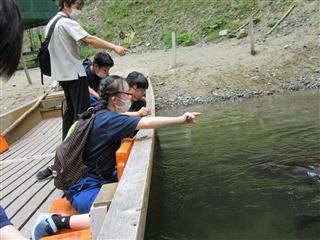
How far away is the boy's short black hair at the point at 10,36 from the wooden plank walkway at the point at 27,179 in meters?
2.17

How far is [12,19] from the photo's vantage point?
1320mm

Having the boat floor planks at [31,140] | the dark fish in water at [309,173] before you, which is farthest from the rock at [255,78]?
the dark fish in water at [309,173]

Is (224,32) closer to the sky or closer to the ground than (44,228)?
closer to the sky

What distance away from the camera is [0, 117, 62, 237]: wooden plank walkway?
3799 millimetres

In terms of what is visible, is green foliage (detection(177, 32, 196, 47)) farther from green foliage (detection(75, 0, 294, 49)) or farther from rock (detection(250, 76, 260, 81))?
rock (detection(250, 76, 260, 81))

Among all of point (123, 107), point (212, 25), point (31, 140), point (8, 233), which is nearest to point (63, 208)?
point (123, 107)

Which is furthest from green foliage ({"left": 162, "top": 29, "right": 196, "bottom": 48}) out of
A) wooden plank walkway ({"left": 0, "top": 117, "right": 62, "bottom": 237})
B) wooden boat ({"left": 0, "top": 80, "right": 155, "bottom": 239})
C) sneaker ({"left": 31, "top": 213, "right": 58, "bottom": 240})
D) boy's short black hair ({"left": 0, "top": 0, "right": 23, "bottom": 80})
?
boy's short black hair ({"left": 0, "top": 0, "right": 23, "bottom": 80})

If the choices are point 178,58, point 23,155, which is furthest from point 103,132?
point 178,58

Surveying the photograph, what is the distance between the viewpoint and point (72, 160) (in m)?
3.35

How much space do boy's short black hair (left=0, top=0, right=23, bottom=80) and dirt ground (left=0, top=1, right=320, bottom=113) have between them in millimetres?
9456

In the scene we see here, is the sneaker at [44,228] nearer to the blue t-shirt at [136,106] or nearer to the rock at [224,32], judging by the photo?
the blue t-shirt at [136,106]

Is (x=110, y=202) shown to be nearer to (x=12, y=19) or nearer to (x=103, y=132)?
(x=103, y=132)

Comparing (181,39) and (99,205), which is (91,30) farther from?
(99,205)

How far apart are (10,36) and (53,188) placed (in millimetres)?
3177
